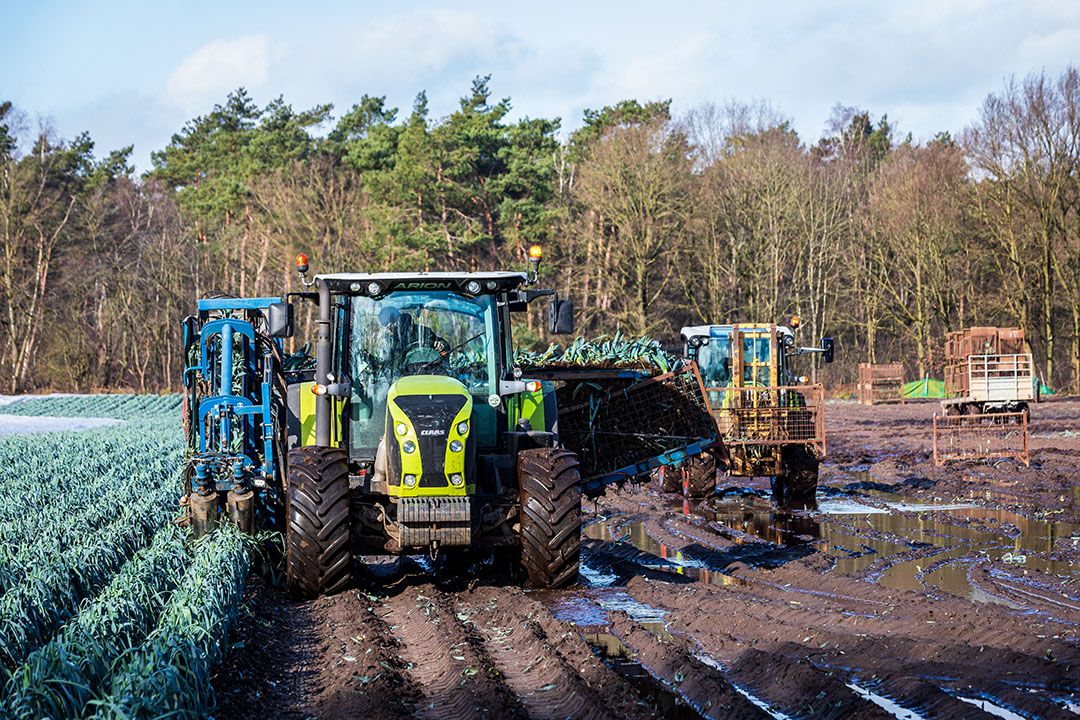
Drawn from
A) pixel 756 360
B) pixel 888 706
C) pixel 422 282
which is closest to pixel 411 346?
pixel 422 282

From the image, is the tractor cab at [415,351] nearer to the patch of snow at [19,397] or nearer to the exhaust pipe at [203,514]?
the exhaust pipe at [203,514]

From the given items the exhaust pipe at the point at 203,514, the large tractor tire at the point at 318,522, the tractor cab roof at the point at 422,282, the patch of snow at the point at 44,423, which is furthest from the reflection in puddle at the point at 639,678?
the patch of snow at the point at 44,423

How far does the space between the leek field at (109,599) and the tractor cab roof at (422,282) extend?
2.29m

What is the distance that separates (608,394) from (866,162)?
148 feet

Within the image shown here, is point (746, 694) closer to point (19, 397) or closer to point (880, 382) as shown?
point (880, 382)

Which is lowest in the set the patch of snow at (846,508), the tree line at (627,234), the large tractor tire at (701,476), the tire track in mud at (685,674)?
the patch of snow at (846,508)

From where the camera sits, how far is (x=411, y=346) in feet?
34.8

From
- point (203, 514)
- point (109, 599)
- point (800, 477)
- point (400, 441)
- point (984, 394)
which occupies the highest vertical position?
point (400, 441)

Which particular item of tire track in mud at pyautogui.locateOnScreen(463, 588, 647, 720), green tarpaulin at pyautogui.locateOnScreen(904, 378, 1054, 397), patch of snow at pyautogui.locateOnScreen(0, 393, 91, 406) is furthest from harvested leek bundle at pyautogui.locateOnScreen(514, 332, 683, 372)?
patch of snow at pyautogui.locateOnScreen(0, 393, 91, 406)

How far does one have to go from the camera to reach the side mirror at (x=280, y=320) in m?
10.4

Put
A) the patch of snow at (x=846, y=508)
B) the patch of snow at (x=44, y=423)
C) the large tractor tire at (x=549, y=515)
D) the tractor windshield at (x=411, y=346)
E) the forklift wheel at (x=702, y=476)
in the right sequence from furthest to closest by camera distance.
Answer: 1. the patch of snow at (x=44, y=423)
2. the forklift wheel at (x=702, y=476)
3. the patch of snow at (x=846, y=508)
4. the tractor windshield at (x=411, y=346)
5. the large tractor tire at (x=549, y=515)

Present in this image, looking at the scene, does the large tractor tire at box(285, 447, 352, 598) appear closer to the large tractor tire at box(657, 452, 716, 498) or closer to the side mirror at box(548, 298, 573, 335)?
the side mirror at box(548, 298, 573, 335)

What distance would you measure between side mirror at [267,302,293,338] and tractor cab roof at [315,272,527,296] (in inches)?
14.5

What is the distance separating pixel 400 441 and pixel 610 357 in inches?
234
